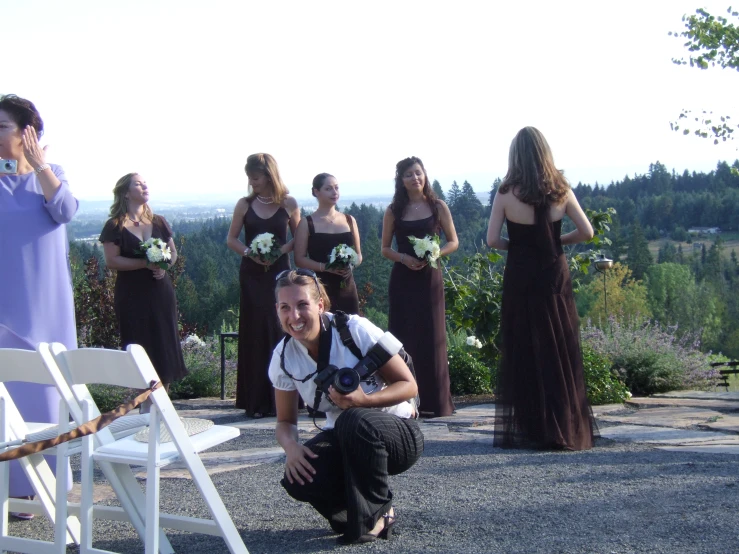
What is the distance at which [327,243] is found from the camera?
8.20 meters

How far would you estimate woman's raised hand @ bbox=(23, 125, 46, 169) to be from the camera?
4941 mm

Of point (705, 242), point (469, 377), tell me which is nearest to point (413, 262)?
point (469, 377)

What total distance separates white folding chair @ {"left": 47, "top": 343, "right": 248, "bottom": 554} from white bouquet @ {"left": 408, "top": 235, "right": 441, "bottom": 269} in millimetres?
4133

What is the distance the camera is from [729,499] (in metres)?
4.59

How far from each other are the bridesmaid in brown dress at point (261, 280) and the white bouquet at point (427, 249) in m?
1.24

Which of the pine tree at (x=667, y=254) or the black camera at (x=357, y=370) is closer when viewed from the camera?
the black camera at (x=357, y=370)

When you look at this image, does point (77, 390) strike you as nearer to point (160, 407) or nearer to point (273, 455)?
point (160, 407)

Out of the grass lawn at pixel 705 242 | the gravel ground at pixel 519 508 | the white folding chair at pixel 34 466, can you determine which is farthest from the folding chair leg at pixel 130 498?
the grass lawn at pixel 705 242

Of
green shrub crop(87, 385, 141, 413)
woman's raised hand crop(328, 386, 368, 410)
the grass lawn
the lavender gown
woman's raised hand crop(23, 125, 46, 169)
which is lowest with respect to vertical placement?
green shrub crop(87, 385, 141, 413)

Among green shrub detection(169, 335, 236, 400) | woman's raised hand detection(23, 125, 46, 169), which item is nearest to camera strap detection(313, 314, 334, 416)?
woman's raised hand detection(23, 125, 46, 169)

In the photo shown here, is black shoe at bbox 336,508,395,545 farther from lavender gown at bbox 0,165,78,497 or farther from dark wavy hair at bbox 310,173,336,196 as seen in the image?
dark wavy hair at bbox 310,173,336,196

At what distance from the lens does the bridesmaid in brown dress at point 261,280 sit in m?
8.18

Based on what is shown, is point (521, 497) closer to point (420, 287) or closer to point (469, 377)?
point (420, 287)

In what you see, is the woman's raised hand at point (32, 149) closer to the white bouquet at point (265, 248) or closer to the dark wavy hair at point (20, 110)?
the dark wavy hair at point (20, 110)
